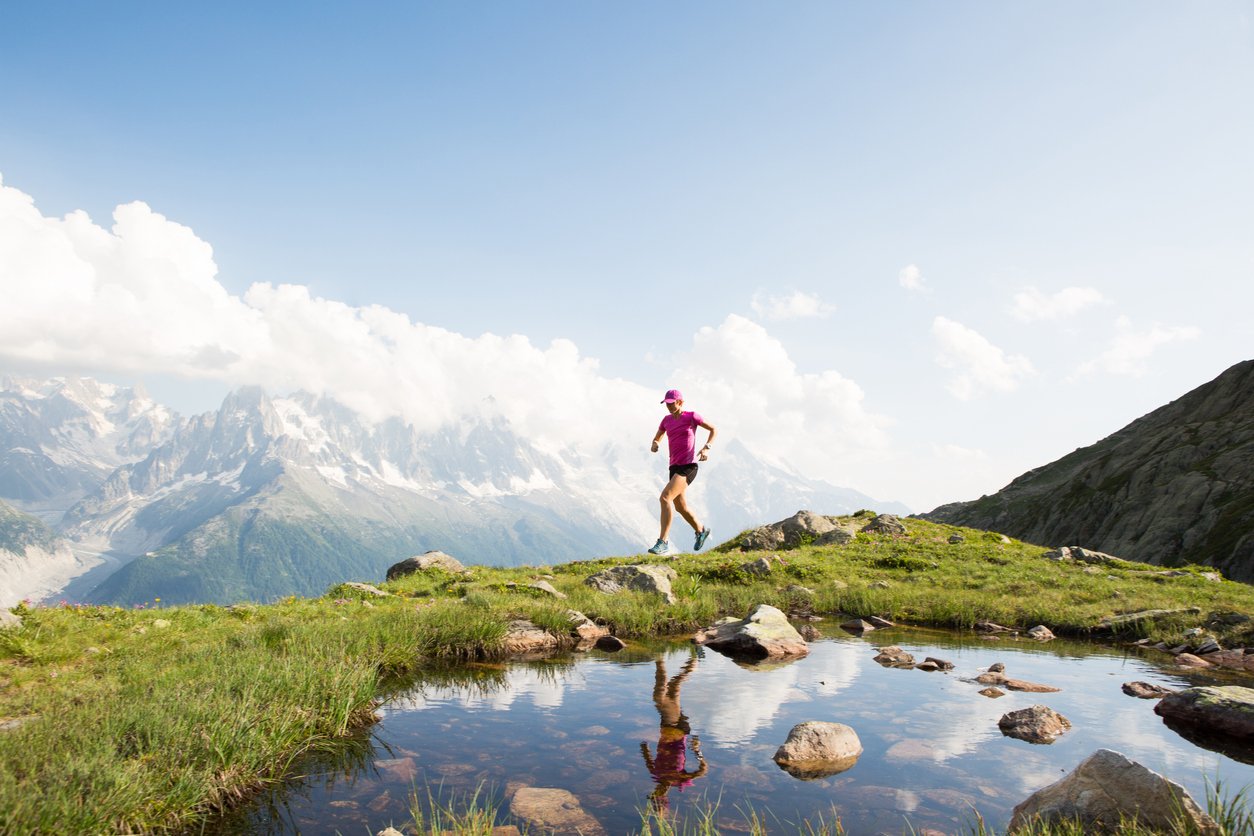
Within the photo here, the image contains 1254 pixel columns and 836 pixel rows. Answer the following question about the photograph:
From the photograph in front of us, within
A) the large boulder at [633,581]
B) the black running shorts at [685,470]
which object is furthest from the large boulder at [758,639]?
the black running shorts at [685,470]

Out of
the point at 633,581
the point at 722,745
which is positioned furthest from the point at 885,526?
the point at 722,745

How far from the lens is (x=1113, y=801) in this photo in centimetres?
541

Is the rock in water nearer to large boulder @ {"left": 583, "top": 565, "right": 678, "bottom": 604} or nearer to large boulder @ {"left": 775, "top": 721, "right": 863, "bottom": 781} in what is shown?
large boulder @ {"left": 775, "top": 721, "right": 863, "bottom": 781}

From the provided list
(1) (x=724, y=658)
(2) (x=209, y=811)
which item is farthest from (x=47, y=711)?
(1) (x=724, y=658)

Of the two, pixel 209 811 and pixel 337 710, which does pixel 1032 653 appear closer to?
pixel 337 710

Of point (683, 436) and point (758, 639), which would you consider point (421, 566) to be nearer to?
point (683, 436)

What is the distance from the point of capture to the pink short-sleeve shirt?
728 inches

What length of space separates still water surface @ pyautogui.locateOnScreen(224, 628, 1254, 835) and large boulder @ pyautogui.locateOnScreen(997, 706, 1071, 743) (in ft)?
0.49

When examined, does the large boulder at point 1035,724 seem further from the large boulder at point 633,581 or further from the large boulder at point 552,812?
the large boulder at point 633,581

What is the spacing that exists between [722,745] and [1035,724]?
13.9ft

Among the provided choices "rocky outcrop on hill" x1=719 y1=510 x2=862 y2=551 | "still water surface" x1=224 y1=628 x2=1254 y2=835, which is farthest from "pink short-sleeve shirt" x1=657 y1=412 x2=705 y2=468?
"rocky outcrop on hill" x1=719 y1=510 x2=862 y2=551

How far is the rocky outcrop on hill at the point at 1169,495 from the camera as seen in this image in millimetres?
56969

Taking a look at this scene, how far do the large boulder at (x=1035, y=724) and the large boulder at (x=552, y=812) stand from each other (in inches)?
229

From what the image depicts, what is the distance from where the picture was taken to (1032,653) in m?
14.1
